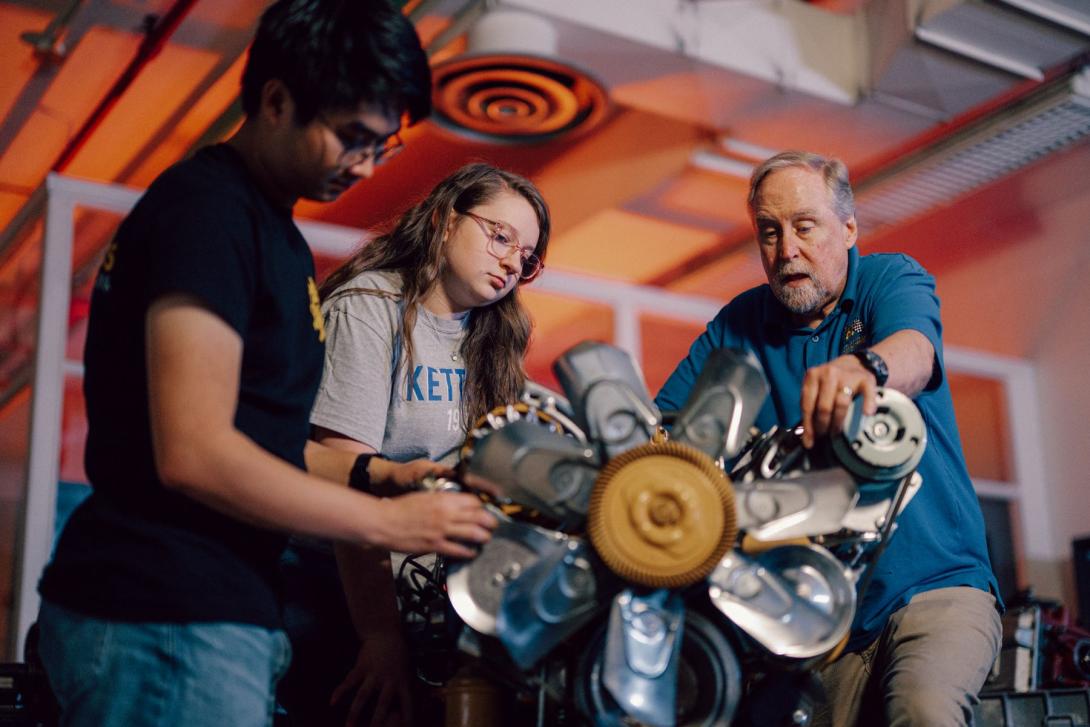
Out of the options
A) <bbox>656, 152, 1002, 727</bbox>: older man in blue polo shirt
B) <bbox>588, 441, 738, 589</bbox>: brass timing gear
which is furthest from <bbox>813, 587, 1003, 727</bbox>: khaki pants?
<bbox>588, 441, 738, 589</bbox>: brass timing gear

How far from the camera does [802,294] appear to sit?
2.25 metres

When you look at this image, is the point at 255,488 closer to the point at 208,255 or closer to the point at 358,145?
the point at 208,255

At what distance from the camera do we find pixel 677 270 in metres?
7.46

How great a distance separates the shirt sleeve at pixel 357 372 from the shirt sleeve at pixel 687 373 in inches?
20.9

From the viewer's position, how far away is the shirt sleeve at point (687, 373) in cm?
220

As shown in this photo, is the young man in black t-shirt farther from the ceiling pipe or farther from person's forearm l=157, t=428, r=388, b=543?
the ceiling pipe

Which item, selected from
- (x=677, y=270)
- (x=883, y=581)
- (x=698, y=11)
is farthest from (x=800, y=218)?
(x=677, y=270)

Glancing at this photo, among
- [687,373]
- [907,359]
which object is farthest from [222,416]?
[687,373]

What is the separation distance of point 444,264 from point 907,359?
0.87m

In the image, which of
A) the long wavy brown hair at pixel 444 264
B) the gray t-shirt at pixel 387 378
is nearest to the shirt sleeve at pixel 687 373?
the long wavy brown hair at pixel 444 264

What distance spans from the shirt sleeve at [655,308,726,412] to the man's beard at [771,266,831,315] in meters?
0.17

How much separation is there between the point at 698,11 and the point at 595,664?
12.2ft

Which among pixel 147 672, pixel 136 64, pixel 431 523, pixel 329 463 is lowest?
pixel 147 672

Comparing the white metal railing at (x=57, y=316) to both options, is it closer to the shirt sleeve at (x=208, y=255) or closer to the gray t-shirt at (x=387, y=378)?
the gray t-shirt at (x=387, y=378)
